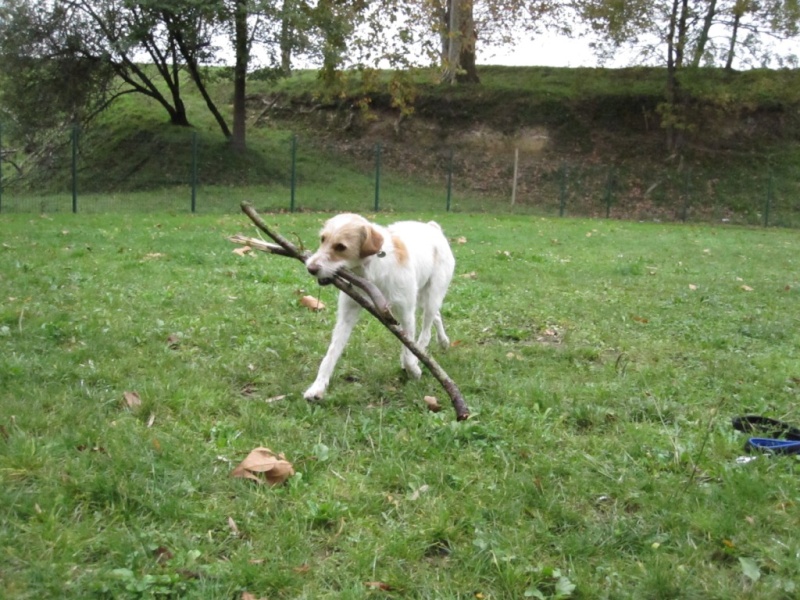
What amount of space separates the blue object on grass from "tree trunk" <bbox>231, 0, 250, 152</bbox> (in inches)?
955

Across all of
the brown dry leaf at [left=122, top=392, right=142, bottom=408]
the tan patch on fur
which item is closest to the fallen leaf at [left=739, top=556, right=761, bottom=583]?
the tan patch on fur

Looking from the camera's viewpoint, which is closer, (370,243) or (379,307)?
(379,307)

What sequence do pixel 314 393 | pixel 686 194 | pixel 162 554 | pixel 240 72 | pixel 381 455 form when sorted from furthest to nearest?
1. pixel 240 72
2. pixel 686 194
3. pixel 314 393
4. pixel 381 455
5. pixel 162 554

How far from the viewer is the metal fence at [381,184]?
22.9 meters

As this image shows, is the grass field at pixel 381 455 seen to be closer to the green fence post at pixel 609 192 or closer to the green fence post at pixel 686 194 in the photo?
the green fence post at pixel 609 192

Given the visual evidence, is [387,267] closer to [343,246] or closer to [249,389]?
[343,246]

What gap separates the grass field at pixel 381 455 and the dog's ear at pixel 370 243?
94 cm

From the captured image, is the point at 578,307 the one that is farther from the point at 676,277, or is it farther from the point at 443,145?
the point at 443,145

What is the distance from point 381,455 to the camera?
12.2 feet

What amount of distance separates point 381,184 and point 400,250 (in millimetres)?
24656

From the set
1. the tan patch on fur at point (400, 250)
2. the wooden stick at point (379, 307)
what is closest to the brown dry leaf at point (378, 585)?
the wooden stick at point (379, 307)

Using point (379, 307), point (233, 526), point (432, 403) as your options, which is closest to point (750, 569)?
point (233, 526)

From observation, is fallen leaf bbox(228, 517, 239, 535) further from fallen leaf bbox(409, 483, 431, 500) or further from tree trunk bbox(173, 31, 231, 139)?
tree trunk bbox(173, 31, 231, 139)

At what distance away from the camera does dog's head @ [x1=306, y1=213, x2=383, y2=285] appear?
4441 millimetres
